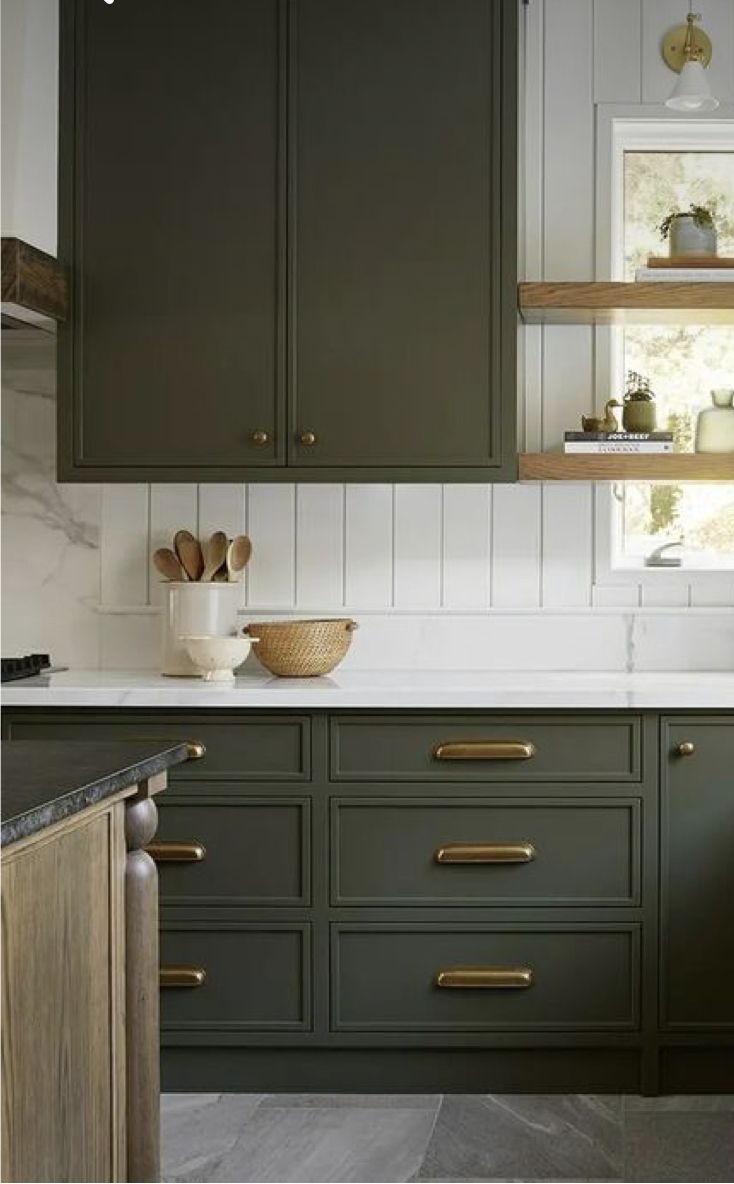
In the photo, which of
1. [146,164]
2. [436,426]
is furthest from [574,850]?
[146,164]

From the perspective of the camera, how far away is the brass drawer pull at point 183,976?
11.3 ft

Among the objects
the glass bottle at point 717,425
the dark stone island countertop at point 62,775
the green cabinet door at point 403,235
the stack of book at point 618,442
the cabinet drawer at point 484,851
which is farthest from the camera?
the glass bottle at point 717,425

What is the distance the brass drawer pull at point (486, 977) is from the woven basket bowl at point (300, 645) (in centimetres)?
78

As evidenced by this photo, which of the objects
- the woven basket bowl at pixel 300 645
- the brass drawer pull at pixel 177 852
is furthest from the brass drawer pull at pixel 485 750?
the brass drawer pull at pixel 177 852

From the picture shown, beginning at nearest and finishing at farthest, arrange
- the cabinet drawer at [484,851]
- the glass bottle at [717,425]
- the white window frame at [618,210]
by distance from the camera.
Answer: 1. the cabinet drawer at [484,851]
2. the glass bottle at [717,425]
3. the white window frame at [618,210]

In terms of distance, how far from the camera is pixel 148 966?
2242mm

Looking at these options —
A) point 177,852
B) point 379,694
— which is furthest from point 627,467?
point 177,852

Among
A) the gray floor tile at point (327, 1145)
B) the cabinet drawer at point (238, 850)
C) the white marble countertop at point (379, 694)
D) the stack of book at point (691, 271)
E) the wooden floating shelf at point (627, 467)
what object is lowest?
the gray floor tile at point (327, 1145)

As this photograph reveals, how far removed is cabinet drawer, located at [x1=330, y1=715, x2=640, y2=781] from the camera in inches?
135

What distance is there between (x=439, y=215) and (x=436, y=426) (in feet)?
1.63

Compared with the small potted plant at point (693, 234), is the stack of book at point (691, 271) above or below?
below

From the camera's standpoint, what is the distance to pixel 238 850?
3477mm

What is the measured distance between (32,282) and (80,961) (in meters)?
1.94

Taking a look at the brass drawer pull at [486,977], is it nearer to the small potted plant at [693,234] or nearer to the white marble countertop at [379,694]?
the white marble countertop at [379,694]
